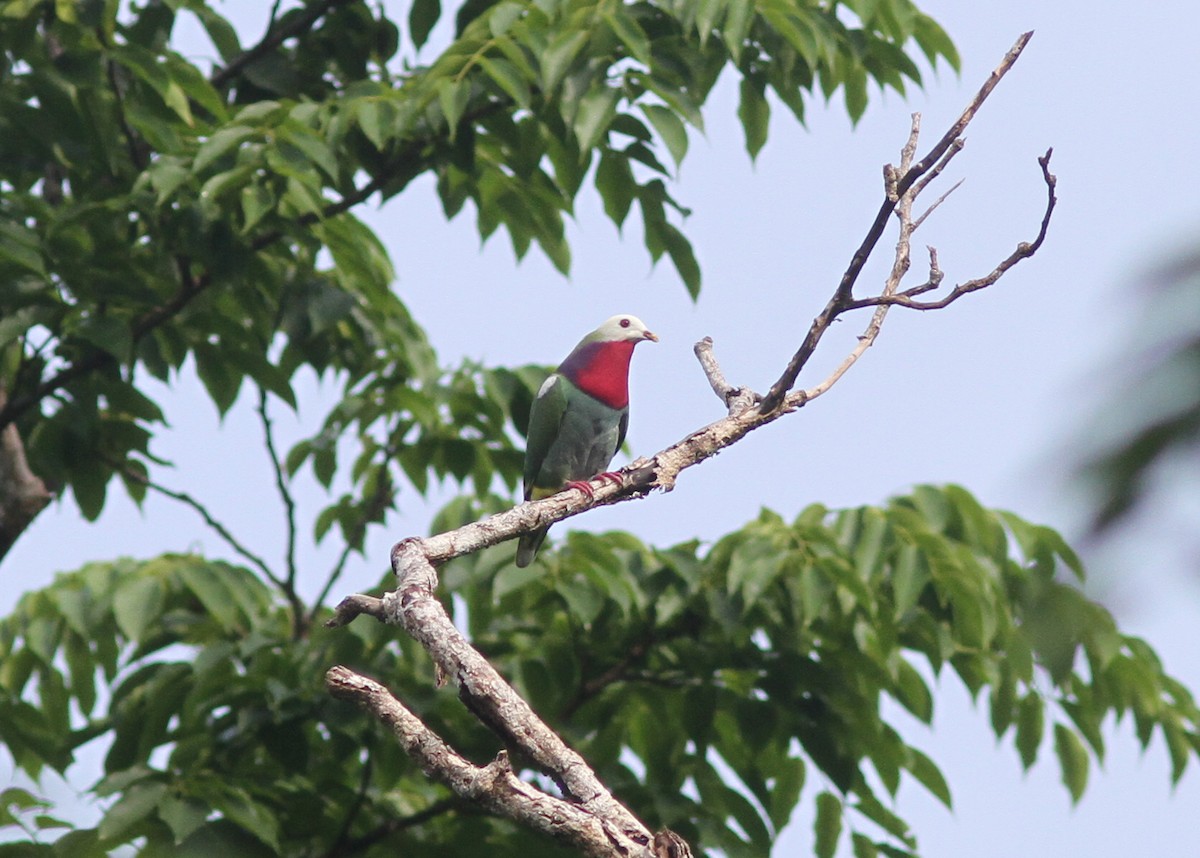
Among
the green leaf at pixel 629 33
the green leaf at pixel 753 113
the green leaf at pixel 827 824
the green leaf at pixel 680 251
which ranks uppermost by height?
the green leaf at pixel 753 113

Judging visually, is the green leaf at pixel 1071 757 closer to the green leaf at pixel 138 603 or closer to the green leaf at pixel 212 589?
the green leaf at pixel 212 589

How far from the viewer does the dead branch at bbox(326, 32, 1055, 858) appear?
197 centimetres

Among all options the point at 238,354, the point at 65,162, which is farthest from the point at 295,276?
the point at 65,162

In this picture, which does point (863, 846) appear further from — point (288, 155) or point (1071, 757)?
point (288, 155)

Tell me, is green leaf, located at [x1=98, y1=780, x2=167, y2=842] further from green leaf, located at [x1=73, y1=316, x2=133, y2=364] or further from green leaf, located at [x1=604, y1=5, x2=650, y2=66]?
green leaf, located at [x1=604, y1=5, x2=650, y2=66]

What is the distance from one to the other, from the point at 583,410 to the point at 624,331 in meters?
0.40

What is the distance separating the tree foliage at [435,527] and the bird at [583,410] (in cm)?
30

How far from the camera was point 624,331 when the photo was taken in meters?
5.41

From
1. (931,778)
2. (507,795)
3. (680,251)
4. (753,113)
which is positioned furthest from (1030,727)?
(507,795)

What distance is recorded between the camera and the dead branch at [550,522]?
77.6 inches

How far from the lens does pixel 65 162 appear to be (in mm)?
5152

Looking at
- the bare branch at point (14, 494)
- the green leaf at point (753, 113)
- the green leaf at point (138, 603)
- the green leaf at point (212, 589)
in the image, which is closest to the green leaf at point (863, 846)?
the green leaf at point (212, 589)

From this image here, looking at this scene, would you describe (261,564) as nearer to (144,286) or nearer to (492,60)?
(144,286)

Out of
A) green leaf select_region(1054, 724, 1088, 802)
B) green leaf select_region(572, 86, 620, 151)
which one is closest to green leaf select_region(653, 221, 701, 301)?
green leaf select_region(572, 86, 620, 151)
